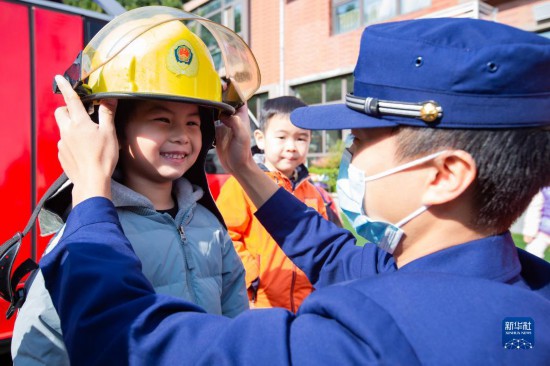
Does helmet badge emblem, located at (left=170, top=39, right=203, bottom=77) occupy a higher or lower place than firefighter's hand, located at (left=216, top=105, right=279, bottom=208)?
higher

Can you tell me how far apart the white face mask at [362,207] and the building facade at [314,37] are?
9.04 meters

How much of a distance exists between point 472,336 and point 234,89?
134cm

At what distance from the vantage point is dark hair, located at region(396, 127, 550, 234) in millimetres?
1085

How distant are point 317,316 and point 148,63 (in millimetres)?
1034

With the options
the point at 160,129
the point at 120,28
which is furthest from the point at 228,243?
the point at 120,28

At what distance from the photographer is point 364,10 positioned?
11648 millimetres

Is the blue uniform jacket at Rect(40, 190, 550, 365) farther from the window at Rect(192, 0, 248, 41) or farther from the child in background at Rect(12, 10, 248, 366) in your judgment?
the window at Rect(192, 0, 248, 41)

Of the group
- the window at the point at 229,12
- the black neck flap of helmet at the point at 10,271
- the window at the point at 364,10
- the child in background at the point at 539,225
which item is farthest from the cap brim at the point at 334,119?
the window at the point at 229,12

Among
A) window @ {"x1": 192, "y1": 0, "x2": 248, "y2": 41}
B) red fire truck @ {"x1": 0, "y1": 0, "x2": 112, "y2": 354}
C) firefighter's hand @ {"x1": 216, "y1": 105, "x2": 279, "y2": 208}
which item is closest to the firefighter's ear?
red fire truck @ {"x1": 0, "y1": 0, "x2": 112, "y2": 354}

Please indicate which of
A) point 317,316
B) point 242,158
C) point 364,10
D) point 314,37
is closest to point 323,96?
point 314,37

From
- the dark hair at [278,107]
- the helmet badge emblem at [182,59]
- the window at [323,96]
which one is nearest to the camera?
the helmet badge emblem at [182,59]

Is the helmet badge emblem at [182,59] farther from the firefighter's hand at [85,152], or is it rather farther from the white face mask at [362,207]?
the white face mask at [362,207]

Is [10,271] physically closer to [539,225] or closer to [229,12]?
[539,225]

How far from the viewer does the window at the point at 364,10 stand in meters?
10.5
